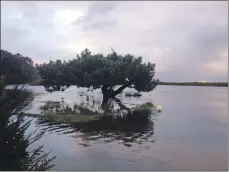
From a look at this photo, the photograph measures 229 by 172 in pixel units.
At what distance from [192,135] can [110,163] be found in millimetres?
6888

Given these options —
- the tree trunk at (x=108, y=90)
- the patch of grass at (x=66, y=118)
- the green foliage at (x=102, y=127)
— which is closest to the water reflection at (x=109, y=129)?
the green foliage at (x=102, y=127)

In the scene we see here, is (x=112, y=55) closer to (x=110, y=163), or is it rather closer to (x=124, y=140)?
(x=124, y=140)

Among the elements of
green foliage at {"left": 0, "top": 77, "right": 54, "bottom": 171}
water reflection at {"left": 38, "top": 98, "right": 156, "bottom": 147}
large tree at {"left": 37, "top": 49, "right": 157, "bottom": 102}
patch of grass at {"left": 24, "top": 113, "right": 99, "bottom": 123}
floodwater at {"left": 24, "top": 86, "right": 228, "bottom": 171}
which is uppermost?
large tree at {"left": 37, "top": 49, "right": 157, "bottom": 102}

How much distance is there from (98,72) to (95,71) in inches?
14.0

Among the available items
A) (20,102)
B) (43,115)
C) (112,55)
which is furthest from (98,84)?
(20,102)

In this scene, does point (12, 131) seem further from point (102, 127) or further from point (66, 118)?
point (66, 118)

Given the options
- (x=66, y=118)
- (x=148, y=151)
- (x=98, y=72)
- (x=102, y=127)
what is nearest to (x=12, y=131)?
(x=148, y=151)

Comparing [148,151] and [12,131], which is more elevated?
[12,131]

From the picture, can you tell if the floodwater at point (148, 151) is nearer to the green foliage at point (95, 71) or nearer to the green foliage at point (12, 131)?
the green foliage at point (12, 131)

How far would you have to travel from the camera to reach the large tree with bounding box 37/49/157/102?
30234 mm

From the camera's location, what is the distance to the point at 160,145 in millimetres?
13242

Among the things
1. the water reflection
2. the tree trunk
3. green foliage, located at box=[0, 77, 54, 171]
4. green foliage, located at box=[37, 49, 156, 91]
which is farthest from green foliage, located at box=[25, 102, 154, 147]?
the tree trunk

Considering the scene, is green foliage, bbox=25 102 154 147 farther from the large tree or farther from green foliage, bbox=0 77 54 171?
the large tree

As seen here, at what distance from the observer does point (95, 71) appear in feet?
97.8
